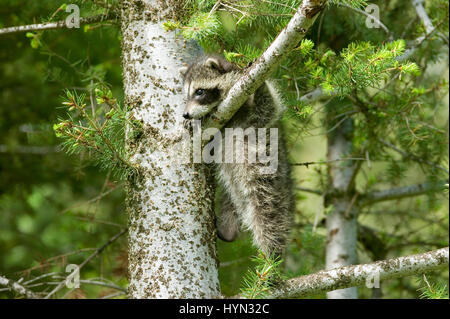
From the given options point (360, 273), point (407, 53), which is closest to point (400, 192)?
point (407, 53)

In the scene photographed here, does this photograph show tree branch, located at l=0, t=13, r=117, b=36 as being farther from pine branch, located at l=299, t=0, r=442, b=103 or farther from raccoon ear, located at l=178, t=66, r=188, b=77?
pine branch, located at l=299, t=0, r=442, b=103

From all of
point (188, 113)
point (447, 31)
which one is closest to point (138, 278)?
point (188, 113)

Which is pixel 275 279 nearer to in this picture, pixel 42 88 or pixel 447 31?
pixel 447 31

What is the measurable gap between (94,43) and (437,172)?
3507 mm

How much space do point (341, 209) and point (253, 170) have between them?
1.60m

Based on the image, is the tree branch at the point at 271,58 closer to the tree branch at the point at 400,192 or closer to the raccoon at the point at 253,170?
the raccoon at the point at 253,170

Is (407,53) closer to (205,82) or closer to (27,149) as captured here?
(205,82)

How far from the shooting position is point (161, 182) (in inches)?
122

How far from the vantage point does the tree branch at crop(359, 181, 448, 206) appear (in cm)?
459

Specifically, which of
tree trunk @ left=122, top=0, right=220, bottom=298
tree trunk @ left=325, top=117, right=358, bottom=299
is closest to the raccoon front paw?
tree trunk @ left=122, top=0, right=220, bottom=298

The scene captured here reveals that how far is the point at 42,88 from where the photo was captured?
5.86m

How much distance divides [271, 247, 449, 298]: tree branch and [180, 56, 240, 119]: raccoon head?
1202 millimetres

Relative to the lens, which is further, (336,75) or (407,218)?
(407,218)
